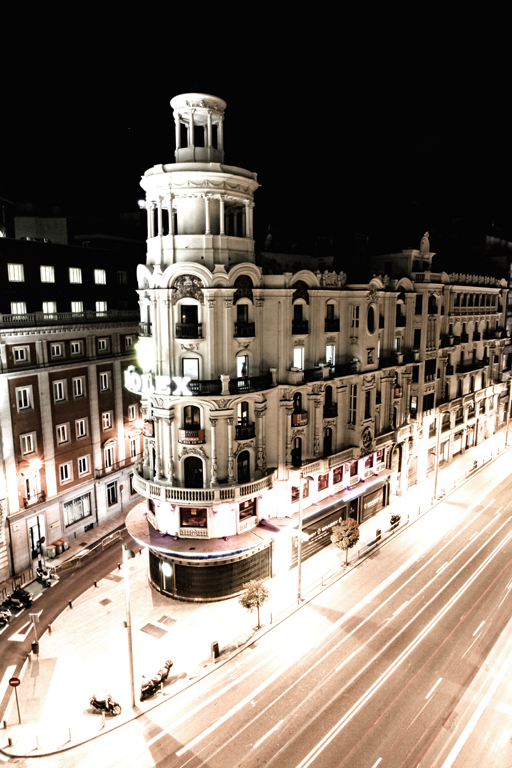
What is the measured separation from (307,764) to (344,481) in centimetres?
2686

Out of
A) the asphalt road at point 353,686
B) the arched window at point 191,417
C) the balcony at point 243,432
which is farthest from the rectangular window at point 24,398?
the asphalt road at point 353,686

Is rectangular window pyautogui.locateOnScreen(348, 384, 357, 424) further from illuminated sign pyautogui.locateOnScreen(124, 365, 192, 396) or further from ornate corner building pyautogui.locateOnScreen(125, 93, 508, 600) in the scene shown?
illuminated sign pyautogui.locateOnScreen(124, 365, 192, 396)

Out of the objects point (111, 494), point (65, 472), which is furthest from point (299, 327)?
point (111, 494)

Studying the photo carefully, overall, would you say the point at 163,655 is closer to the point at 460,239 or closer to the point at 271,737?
the point at 271,737

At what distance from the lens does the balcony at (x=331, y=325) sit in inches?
1741

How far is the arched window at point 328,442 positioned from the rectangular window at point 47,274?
96.9 ft

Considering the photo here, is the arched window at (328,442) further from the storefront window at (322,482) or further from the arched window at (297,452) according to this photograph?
the arched window at (297,452)

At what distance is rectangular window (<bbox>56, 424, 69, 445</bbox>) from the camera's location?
152ft

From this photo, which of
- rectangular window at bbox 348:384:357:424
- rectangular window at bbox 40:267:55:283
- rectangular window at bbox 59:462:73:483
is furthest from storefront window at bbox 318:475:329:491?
rectangular window at bbox 40:267:55:283

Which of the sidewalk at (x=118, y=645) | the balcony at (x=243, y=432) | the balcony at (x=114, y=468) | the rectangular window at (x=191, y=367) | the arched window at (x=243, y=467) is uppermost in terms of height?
the rectangular window at (x=191, y=367)

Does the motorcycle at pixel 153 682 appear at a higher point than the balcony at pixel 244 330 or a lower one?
lower

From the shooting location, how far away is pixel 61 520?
155 feet

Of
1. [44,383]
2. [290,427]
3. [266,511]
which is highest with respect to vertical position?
[44,383]

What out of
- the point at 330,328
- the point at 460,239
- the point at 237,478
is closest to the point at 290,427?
the point at 237,478
